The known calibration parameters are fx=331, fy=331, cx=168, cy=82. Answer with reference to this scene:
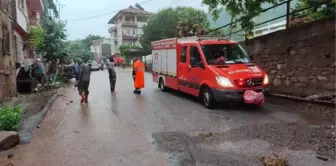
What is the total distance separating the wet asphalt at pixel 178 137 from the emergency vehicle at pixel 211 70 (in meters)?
0.57

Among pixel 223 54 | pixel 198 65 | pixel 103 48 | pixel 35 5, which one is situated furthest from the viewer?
pixel 103 48

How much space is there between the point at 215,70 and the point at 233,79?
2.26 ft

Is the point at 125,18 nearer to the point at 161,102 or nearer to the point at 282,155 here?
the point at 161,102

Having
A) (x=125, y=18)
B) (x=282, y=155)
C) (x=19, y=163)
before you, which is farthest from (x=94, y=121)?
(x=125, y=18)

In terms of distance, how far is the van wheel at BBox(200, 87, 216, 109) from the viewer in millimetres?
9644

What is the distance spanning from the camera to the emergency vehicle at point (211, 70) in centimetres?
919

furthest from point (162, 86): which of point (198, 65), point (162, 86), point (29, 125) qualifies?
point (29, 125)

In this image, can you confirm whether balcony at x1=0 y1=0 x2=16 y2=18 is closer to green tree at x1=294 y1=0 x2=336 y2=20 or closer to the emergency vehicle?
the emergency vehicle

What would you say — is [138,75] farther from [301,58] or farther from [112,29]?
[112,29]

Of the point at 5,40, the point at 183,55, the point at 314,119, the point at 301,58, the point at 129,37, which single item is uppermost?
the point at 129,37

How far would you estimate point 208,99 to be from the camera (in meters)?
9.79

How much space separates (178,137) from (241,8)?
22.7 feet

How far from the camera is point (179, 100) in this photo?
11.7 m

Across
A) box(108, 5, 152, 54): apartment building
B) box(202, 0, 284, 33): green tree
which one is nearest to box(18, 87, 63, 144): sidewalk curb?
box(202, 0, 284, 33): green tree
